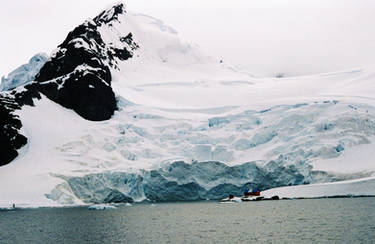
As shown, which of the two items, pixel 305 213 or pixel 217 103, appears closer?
pixel 305 213

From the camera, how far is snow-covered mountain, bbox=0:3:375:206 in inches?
2980

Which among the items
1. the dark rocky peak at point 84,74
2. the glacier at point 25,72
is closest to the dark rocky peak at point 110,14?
the dark rocky peak at point 84,74

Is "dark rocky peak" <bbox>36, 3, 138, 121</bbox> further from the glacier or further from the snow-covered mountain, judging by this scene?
the glacier

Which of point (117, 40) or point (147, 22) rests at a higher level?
point (147, 22)

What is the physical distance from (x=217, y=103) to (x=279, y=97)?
47.2ft

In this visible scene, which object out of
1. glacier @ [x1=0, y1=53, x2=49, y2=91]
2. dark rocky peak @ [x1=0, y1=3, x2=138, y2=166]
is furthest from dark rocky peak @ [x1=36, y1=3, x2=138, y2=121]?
glacier @ [x1=0, y1=53, x2=49, y2=91]

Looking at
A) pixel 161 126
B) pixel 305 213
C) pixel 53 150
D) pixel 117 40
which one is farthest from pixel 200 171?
pixel 117 40

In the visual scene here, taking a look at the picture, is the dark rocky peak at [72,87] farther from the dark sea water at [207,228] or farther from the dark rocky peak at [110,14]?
the dark sea water at [207,228]

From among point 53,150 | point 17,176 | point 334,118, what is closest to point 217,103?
point 334,118

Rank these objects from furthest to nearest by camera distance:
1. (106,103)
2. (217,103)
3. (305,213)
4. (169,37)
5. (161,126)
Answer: (169,37) → (217,103) → (106,103) → (161,126) → (305,213)

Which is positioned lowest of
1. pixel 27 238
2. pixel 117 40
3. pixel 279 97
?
pixel 27 238

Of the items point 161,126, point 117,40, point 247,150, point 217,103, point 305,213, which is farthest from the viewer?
point 117,40

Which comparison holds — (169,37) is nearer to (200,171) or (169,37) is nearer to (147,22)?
(147,22)

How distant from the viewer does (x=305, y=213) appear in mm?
48250
